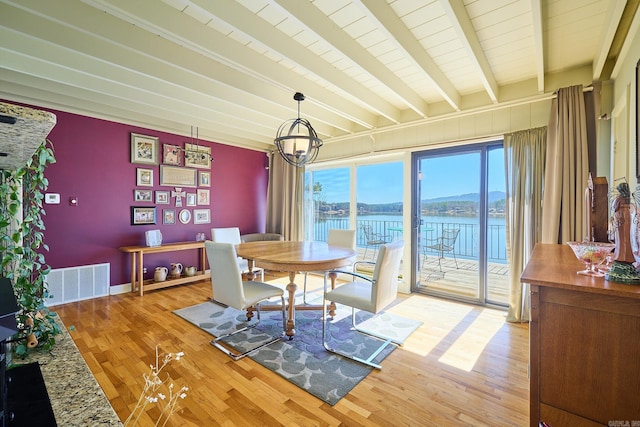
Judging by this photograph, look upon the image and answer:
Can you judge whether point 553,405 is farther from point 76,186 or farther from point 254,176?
point 254,176

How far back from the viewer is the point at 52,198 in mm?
3465

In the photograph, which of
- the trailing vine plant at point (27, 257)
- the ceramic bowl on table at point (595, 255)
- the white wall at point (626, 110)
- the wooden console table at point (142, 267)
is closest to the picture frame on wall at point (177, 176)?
the wooden console table at point (142, 267)

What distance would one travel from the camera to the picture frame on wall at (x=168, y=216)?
4.48 m

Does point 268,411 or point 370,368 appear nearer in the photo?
point 268,411

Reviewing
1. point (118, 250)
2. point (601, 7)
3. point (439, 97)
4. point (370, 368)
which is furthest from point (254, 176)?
point (601, 7)

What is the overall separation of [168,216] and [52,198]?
1.40 meters

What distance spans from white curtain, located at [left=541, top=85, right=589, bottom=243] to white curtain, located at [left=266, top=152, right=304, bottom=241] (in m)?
3.70

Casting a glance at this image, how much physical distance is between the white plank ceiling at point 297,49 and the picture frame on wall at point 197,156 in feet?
3.63

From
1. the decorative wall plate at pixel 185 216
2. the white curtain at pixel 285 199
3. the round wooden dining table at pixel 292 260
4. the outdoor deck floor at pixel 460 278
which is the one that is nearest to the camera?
the round wooden dining table at pixel 292 260

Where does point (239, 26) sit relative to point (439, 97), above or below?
below

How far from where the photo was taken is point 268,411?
1.72 meters

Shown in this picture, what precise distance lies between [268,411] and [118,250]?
11.6 ft

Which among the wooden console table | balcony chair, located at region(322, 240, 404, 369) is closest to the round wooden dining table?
balcony chair, located at region(322, 240, 404, 369)

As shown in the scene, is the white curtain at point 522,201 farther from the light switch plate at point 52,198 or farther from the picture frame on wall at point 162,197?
the light switch plate at point 52,198
